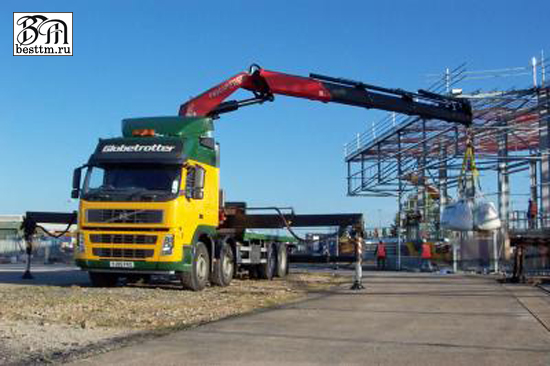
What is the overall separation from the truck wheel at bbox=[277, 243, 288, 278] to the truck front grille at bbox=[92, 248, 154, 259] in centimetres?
816

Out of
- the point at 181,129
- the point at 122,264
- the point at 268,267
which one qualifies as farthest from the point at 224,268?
the point at 268,267

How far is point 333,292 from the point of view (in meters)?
16.4

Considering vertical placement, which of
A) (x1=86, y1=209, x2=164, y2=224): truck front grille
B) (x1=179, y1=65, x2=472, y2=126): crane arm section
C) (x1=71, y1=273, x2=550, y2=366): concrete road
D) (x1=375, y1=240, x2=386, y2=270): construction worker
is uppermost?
(x1=179, y1=65, x2=472, y2=126): crane arm section

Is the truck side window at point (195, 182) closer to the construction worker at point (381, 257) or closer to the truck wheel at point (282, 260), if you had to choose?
the truck wheel at point (282, 260)

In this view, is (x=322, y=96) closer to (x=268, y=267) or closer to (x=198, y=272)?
(x=268, y=267)

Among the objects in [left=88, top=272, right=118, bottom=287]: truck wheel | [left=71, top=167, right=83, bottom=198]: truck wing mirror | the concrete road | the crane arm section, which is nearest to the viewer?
the concrete road

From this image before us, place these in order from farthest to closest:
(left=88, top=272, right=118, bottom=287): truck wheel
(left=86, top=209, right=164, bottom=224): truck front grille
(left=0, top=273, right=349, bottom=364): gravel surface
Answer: (left=88, top=272, right=118, bottom=287): truck wheel < (left=86, top=209, right=164, bottom=224): truck front grille < (left=0, top=273, right=349, bottom=364): gravel surface

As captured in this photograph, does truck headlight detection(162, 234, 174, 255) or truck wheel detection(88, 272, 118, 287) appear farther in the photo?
truck wheel detection(88, 272, 118, 287)

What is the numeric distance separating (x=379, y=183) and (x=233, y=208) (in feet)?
57.2

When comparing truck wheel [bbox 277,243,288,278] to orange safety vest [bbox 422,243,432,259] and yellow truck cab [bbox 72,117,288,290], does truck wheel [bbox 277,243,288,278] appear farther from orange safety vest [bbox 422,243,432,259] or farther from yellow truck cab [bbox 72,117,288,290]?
orange safety vest [bbox 422,243,432,259]

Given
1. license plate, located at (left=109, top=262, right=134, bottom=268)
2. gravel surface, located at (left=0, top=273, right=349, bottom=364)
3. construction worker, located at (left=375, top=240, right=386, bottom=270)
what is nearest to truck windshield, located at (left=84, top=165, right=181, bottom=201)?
license plate, located at (left=109, top=262, right=134, bottom=268)

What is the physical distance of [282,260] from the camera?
2220 cm

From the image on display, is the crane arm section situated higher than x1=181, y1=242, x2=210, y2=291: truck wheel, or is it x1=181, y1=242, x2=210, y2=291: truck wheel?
the crane arm section

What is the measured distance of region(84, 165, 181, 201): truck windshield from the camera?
46.5ft
